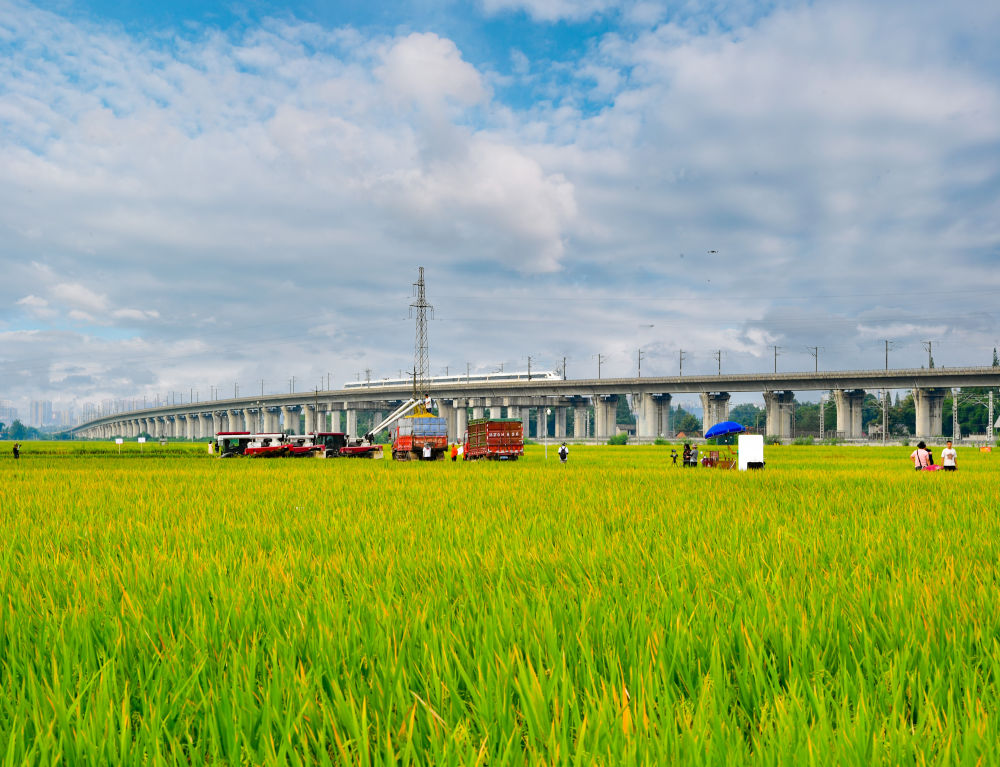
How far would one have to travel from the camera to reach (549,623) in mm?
3238

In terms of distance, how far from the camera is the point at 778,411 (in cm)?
9950

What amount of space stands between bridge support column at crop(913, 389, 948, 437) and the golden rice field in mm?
97321

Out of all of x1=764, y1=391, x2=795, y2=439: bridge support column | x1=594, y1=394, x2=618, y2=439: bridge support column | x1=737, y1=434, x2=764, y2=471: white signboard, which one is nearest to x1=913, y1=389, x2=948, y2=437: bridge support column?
x1=764, y1=391, x2=795, y2=439: bridge support column

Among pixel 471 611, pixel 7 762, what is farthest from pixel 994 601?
pixel 7 762

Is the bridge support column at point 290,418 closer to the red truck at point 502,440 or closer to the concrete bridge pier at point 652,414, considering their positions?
the concrete bridge pier at point 652,414

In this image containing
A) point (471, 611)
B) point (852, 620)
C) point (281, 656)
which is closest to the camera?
point (281, 656)

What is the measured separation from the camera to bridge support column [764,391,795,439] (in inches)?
3888

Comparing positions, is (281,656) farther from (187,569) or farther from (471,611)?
(187,569)

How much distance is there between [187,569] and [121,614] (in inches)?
65.0

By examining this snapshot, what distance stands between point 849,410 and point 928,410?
1010 centimetres

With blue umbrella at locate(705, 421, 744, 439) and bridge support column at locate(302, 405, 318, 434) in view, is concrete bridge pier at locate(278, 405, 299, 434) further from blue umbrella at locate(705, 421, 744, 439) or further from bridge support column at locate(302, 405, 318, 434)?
blue umbrella at locate(705, 421, 744, 439)

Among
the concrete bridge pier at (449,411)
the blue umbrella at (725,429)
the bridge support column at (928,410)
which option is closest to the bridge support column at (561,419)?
the concrete bridge pier at (449,411)

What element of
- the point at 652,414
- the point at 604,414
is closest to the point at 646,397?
the point at 652,414

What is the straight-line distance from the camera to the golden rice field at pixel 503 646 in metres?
2.02
